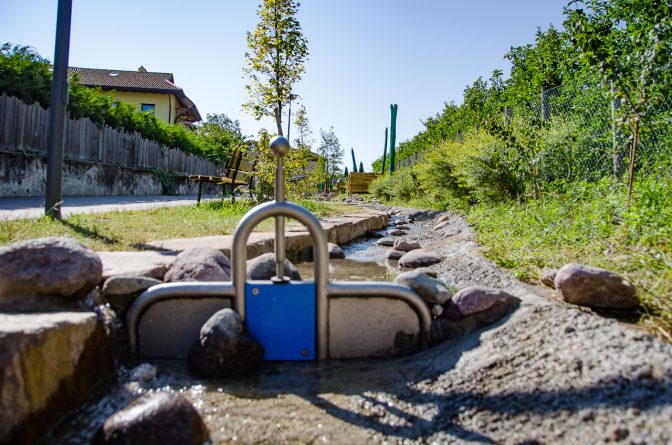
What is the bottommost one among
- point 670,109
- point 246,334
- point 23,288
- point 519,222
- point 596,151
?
point 246,334

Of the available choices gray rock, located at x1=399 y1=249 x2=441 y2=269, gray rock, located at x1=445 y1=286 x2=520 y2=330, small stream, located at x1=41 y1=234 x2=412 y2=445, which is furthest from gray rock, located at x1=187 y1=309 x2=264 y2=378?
gray rock, located at x1=399 y1=249 x2=441 y2=269

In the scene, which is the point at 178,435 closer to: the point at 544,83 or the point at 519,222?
the point at 519,222

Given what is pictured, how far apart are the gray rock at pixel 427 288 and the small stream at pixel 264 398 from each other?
44 centimetres

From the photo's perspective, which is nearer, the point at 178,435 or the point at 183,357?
the point at 178,435

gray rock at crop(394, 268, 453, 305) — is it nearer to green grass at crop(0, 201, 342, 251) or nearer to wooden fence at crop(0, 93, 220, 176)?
green grass at crop(0, 201, 342, 251)

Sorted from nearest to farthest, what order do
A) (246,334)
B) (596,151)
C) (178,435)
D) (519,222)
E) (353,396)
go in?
(178,435) → (353,396) → (246,334) → (519,222) → (596,151)

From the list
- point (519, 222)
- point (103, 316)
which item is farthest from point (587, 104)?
point (103, 316)

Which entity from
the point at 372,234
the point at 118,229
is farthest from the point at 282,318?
the point at 372,234

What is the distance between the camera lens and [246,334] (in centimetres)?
220

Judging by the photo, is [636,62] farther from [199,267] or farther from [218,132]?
[218,132]

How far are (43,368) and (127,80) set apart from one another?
29.3 metres

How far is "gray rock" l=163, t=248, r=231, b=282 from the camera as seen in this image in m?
2.57

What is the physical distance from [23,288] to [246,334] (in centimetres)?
96

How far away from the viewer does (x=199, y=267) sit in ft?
8.53
